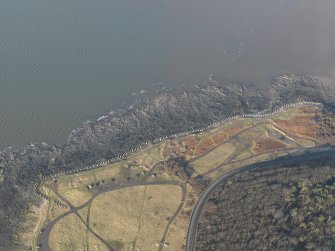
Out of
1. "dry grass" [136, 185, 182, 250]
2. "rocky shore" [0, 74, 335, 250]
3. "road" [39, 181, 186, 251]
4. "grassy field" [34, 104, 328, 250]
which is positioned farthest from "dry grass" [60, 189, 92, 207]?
"dry grass" [136, 185, 182, 250]

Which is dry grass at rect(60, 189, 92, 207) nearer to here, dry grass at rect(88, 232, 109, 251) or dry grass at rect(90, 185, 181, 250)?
dry grass at rect(90, 185, 181, 250)

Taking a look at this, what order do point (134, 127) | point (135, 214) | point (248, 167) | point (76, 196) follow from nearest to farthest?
point (135, 214), point (76, 196), point (248, 167), point (134, 127)

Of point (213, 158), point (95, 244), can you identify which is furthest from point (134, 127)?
point (95, 244)

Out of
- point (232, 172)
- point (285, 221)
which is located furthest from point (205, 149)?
point (285, 221)

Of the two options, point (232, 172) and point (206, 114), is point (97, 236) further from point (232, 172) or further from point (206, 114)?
point (206, 114)

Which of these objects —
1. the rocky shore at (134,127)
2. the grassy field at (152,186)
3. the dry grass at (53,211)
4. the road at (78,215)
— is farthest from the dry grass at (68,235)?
the rocky shore at (134,127)

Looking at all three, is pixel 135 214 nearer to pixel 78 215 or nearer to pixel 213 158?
pixel 78 215
